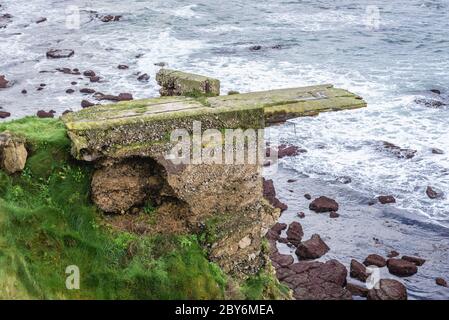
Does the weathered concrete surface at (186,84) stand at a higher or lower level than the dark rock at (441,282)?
higher

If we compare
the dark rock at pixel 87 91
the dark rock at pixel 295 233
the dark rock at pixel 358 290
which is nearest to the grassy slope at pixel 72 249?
the dark rock at pixel 358 290

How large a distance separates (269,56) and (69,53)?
11536mm

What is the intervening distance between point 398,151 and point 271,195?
6.12m

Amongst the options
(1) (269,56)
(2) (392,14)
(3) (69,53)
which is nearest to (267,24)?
(1) (269,56)

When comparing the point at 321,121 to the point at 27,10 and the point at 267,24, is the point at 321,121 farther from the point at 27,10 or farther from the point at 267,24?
the point at 27,10

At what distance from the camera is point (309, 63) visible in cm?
3148

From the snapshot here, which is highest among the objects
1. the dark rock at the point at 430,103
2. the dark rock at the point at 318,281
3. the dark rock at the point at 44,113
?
the dark rock at the point at 430,103

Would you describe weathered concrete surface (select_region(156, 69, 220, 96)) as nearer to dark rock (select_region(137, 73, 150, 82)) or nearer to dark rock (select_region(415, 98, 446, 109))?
dark rock (select_region(415, 98, 446, 109))

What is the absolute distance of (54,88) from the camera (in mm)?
28734

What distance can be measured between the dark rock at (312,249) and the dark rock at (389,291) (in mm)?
2082

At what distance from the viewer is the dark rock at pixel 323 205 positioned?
60.3 feet

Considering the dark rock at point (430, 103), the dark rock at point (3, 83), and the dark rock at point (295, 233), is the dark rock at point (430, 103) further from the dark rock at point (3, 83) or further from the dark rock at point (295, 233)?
the dark rock at point (3, 83)

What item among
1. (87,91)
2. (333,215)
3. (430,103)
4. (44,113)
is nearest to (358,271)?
(333,215)
